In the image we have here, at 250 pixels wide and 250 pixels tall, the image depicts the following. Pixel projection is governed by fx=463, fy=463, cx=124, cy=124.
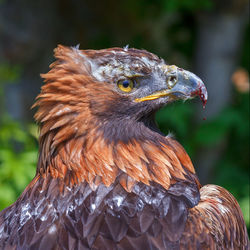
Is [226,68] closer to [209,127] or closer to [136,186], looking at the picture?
[209,127]

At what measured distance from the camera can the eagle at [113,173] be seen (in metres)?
2.23

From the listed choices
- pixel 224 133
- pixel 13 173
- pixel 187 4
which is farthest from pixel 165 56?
pixel 13 173

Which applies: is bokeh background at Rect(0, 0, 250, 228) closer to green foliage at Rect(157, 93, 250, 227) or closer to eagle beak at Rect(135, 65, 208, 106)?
green foliage at Rect(157, 93, 250, 227)

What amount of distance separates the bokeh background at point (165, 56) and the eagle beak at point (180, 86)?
2.23 m

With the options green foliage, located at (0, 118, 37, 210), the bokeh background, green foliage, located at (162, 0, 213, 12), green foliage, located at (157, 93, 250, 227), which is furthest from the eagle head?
green foliage, located at (162, 0, 213, 12)

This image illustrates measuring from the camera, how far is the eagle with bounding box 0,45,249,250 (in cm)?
223

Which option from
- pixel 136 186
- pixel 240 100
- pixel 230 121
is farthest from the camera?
pixel 240 100

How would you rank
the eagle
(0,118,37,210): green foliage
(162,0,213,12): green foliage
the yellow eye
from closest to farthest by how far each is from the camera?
the eagle
the yellow eye
(0,118,37,210): green foliage
(162,0,213,12): green foliage

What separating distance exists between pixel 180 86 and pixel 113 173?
604mm

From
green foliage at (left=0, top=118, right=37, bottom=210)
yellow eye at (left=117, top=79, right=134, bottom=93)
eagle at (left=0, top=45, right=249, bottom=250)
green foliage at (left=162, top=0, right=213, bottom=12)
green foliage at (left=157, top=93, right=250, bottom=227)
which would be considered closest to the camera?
eagle at (left=0, top=45, right=249, bottom=250)

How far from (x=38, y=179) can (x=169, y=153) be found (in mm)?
729

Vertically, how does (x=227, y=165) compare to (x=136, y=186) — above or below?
below

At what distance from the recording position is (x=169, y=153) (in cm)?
253

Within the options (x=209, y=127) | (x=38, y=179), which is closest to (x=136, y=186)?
(x=38, y=179)
